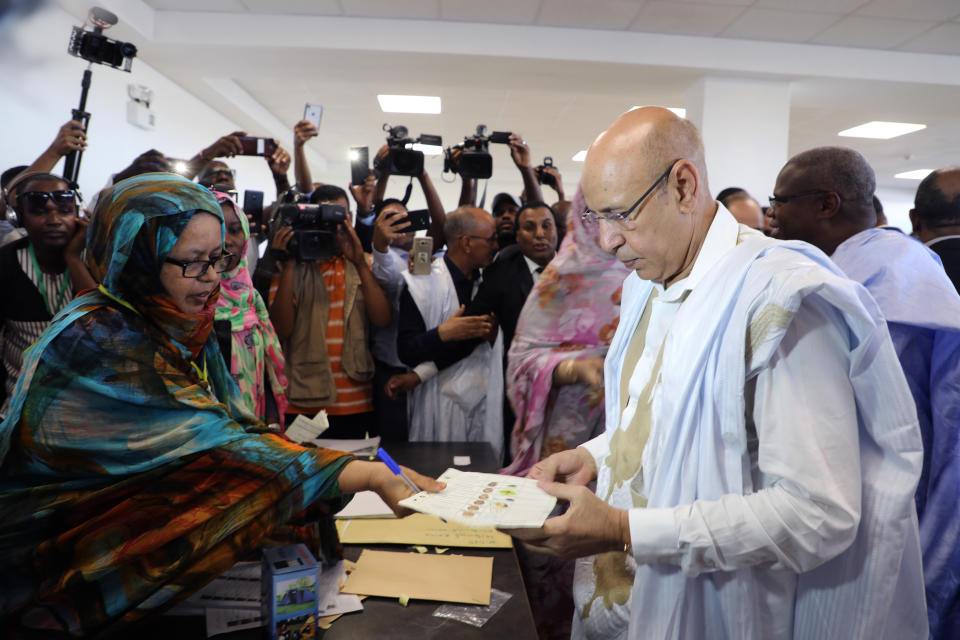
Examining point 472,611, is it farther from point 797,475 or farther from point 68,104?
point 68,104

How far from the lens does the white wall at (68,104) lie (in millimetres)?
3236

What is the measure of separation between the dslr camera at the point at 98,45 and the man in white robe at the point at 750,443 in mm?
2771

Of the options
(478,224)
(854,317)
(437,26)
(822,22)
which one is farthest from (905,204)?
(854,317)

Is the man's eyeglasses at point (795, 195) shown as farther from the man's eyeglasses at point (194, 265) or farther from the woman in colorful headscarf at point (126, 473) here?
the man's eyeglasses at point (194, 265)

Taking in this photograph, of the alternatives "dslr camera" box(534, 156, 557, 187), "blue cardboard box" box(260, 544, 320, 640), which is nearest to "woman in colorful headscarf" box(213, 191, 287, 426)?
"blue cardboard box" box(260, 544, 320, 640)

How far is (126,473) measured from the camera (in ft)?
3.22

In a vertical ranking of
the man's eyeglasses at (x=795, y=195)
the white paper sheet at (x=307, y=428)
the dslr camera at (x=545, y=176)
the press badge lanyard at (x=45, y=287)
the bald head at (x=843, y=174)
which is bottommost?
the white paper sheet at (x=307, y=428)

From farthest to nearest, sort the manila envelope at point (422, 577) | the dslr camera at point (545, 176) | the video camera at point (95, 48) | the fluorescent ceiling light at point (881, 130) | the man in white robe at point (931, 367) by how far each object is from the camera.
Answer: the fluorescent ceiling light at point (881, 130), the dslr camera at point (545, 176), the video camera at point (95, 48), the man in white robe at point (931, 367), the manila envelope at point (422, 577)

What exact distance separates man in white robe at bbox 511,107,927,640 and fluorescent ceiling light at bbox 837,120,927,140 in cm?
700

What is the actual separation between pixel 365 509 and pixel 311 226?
4.69 feet

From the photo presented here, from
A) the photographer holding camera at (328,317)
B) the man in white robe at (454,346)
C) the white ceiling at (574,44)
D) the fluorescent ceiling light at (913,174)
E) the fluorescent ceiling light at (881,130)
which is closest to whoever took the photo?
the man in white robe at (454,346)

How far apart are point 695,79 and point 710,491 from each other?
469 cm

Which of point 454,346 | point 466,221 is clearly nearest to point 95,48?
point 466,221

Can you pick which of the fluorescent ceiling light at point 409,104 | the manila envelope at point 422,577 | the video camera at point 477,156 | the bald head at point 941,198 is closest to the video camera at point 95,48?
the video camera at point 477,156
